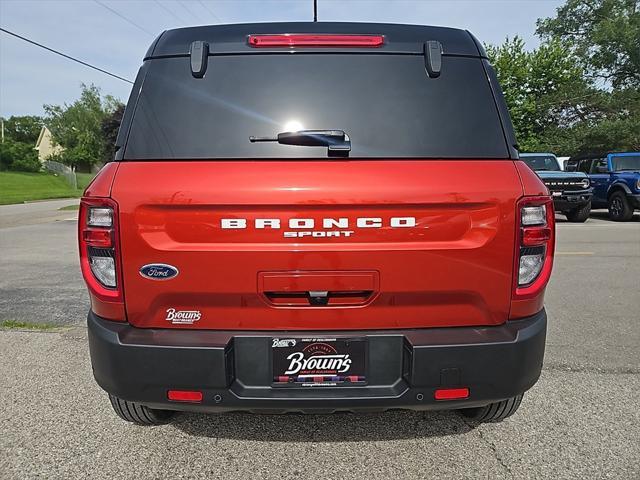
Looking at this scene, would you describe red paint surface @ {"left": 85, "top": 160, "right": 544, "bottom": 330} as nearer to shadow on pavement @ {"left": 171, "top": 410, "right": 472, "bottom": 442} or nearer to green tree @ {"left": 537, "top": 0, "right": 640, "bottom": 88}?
shadow on pavement @ {"left": 171, "top": 410, "right": 472, "bottom": 442}

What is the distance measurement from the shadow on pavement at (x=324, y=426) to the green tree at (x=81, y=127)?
241 ft

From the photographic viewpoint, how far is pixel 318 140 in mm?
2043

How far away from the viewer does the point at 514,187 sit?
2.01 metres

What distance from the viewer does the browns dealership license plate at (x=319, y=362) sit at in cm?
202

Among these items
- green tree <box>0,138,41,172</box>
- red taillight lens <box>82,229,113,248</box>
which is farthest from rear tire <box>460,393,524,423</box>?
green tree <box>0,138,41,172</box>

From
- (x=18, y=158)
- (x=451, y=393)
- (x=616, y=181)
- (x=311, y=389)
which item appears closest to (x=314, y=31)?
(x=311, y=389)

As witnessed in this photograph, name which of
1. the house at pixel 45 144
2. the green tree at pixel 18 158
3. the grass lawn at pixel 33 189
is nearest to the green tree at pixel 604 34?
the grass lawn at pixel 33 189

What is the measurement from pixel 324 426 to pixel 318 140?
5.24 ft

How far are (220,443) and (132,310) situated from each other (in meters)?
0.96

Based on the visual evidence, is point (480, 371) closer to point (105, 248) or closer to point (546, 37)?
point (105, 248)

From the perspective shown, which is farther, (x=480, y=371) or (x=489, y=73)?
(x=489, y=73)

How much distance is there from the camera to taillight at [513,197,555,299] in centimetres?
202

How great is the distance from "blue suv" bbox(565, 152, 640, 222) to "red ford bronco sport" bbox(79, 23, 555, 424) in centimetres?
1371

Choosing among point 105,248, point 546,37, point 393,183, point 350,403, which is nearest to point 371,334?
point 350,403
